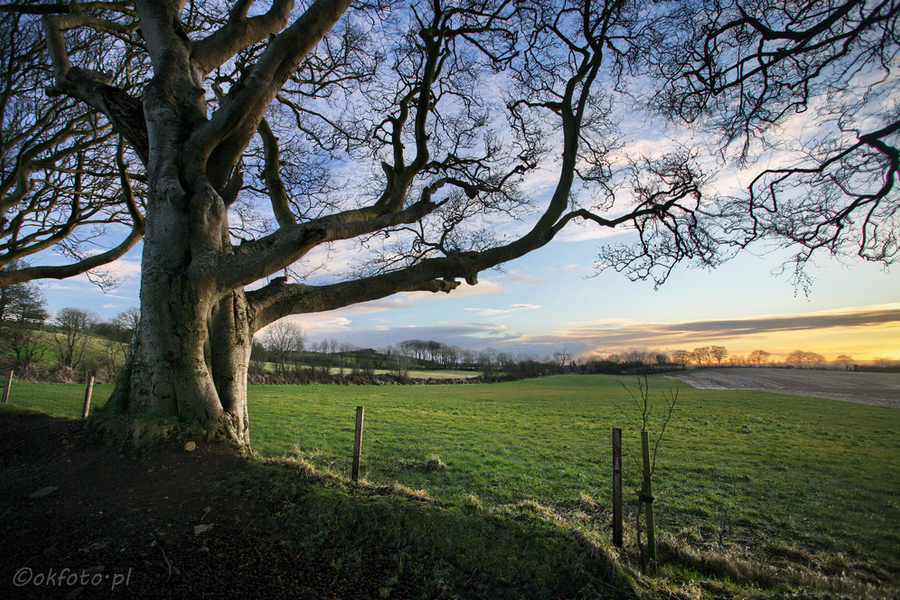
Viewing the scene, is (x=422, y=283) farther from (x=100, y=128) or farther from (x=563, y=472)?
(x=100, y=128)

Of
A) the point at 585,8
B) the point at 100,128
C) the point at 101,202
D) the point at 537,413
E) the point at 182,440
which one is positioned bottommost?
the point at 537,413

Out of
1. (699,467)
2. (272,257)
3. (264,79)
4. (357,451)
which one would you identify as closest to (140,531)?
(357,451)

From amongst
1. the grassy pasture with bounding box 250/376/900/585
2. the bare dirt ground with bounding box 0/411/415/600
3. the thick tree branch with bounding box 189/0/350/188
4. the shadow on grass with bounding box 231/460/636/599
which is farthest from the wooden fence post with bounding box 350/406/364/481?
the thick tree branch with bounding box 189/0/350/188

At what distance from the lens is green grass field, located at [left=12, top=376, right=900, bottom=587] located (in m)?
4.41

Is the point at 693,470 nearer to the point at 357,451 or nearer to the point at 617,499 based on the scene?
the point at 617,499

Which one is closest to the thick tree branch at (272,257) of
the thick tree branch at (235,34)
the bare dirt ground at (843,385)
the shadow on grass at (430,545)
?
the shadow on grass at (430,545)

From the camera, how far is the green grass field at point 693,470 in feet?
14.5

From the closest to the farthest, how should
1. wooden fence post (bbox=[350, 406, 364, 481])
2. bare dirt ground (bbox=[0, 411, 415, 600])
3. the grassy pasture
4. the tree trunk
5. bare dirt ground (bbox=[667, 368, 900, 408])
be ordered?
1. bare dirt ground (bbox=[0, 411, 415, 600])
2. the grassy pasture
3. the tree trunk
4. wooden fence post (bbox=[350, 406, 364, 481])
5. bare dirt ground (bbox=[667, 368, 900, 408])

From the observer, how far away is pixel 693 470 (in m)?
11.3

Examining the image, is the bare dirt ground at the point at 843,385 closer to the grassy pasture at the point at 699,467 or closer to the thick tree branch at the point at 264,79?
the grassy pasture at the point at 699,467

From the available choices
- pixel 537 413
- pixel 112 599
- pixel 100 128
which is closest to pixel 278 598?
pixel 112 599

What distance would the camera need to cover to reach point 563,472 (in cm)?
1013

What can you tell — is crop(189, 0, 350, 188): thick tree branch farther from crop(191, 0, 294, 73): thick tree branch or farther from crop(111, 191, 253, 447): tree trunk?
crop(111, 191, 253, 447): tree trunk

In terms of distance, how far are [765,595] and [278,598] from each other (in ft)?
13.1
